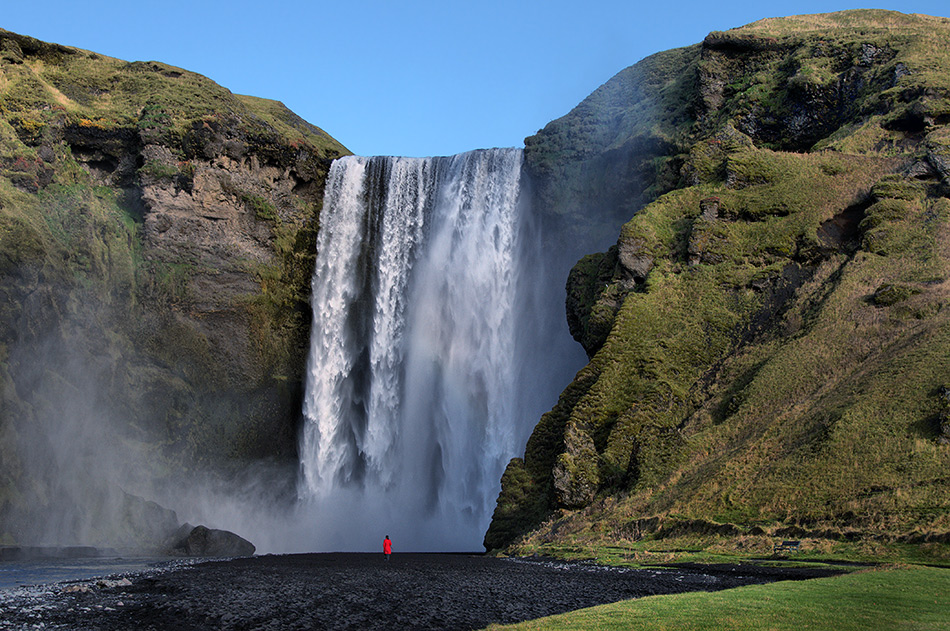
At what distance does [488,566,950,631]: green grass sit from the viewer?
1200cm

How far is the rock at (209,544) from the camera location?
1695 inches

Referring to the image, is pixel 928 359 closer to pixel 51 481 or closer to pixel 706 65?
pixel 706 65

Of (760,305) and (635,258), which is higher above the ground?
(635,258)

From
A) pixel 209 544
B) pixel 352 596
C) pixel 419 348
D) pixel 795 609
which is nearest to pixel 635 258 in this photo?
pixel 419 348

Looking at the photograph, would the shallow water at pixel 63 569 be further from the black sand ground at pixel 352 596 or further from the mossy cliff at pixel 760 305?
the mossy cliff at pixel 760 305

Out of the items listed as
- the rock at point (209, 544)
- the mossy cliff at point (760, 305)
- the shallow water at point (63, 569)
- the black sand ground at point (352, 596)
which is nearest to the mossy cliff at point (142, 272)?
the rock at point (209, 544)

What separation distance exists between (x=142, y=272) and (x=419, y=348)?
20.5 m

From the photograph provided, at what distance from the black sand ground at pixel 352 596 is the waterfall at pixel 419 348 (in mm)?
23636

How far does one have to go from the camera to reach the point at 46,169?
176ft

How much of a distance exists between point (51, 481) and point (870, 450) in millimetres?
42810

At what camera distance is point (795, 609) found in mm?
13211

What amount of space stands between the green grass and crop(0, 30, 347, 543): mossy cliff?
39.8 meters

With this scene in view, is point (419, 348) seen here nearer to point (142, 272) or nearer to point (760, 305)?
point (142, 272)

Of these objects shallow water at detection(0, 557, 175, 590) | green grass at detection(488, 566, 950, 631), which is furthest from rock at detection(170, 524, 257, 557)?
green grass at detection(488, 566, 950, 631)
